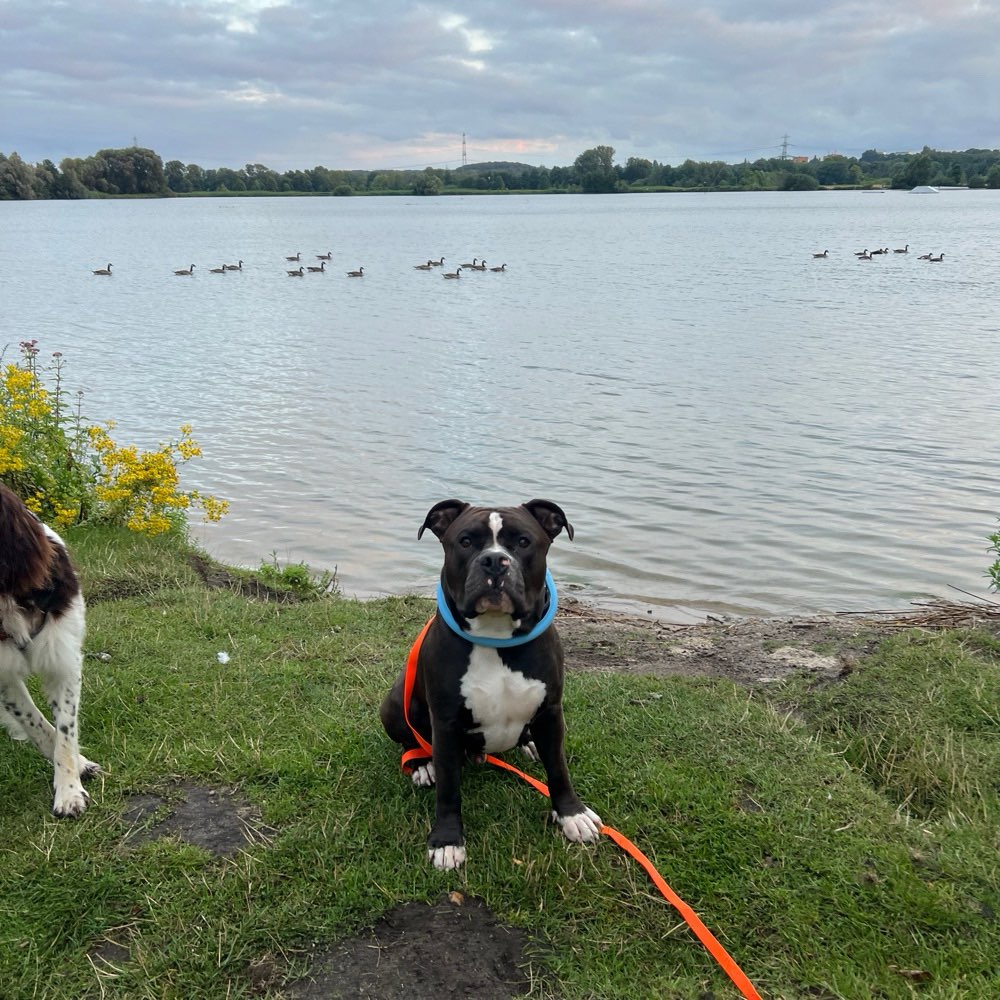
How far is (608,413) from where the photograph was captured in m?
16.1

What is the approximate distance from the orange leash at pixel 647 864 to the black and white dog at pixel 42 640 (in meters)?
1.58

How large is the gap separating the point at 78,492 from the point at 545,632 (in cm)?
659

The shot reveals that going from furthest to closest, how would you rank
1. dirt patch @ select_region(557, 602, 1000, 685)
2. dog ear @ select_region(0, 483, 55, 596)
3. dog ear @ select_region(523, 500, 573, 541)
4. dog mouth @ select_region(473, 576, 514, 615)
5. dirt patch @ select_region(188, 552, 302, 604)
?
dirt patch @ select_region(188, 552, 302, 604) < dirt patch @ select_region(557, 602, 1000, 685) < dog ear @ select_region(523, 500, 573, 541) < dog ear @ select_region(0, 483, 55, 596) < dog mouth @ select_region(473, 576, 514, 615)

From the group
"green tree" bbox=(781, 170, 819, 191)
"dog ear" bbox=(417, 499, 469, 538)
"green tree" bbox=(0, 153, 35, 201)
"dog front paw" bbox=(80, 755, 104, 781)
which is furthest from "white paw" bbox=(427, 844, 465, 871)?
"green tree" bbox=(781, 170, 819, 191)

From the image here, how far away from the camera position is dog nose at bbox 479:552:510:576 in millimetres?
3664

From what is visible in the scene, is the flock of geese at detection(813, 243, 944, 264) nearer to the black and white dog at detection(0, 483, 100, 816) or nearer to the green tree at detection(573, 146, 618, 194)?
the black and white dog at detection(0, 483, 100, 816)

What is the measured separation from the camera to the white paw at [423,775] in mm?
4457

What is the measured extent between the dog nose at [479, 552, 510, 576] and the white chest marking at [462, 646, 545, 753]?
41cm

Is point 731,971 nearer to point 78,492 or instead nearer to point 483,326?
point 78,492

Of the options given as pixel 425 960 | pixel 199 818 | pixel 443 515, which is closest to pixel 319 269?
pixel 443 515

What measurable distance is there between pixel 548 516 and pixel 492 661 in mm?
763

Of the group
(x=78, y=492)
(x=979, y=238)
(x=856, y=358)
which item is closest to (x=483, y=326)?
(x=856, y=358)

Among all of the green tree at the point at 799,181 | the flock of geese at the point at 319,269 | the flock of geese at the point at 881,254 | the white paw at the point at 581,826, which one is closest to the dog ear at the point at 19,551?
the white paw at the point at 581,826

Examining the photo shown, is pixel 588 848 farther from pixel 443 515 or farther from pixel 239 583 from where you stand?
pixel 239 583
